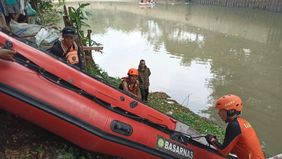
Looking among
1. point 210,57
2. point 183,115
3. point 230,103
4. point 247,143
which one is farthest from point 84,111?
point 210,57

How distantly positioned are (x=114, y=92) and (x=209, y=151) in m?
1.41

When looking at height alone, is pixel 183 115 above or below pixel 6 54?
below

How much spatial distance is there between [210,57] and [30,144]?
607 inches

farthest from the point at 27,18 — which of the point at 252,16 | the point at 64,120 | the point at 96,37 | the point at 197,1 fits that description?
the point at 197,1

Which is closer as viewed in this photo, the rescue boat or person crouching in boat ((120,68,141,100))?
the rescue boat

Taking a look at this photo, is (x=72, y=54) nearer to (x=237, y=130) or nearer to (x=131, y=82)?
(x=131, y=82)

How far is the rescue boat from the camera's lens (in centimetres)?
360

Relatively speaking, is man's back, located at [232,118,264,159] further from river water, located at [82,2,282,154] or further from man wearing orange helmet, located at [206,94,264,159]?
river water, located at [82,2,282,154]

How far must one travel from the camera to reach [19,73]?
142 inches

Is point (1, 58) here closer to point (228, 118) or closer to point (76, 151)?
point (76, 151)

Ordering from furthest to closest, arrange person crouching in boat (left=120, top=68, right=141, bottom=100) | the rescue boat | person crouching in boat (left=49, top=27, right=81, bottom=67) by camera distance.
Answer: person crouching in boat (left=120, top=68, right=141, bottom=100) < person crouching in boat (left=49, top=27, right=81, bottom=67) < the rescue boat

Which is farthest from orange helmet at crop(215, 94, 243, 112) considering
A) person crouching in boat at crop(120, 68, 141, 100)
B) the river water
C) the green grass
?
the river water

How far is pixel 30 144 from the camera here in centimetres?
408

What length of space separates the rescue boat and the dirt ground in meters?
0.33
